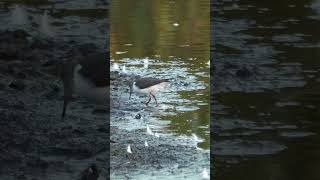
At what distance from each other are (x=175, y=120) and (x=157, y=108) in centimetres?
72

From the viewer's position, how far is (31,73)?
10.2m

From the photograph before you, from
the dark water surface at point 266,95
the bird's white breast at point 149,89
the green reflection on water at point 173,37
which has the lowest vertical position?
the green reflection on water at point 173,37

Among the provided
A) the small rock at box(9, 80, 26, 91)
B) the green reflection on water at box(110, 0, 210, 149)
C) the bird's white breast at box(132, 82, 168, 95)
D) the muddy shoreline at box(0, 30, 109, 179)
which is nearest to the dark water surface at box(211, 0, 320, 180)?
the green reflection on water at box(110, 0, 210, 149)

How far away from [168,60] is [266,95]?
2654 mm

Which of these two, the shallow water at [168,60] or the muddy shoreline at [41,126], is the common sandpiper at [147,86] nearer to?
the shallow water at [168,60]

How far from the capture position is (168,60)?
487 inches

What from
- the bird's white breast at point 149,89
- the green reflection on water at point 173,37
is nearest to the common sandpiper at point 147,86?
the bird's white breast at point 149,89

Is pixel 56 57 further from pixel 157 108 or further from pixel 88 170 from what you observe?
pixel 88 170

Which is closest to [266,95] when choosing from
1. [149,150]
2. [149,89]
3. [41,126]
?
[149,89]

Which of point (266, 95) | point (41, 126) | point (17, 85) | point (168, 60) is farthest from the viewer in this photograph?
point (168, 60)

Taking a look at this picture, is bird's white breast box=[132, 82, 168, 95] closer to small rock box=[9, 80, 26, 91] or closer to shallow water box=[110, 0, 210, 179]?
shallow water box=[110, 0, 210, 179]

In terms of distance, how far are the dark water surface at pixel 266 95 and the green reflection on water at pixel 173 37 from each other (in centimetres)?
21

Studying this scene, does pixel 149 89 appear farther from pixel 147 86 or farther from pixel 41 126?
pixel 41 126

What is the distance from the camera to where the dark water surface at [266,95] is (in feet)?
25.0
